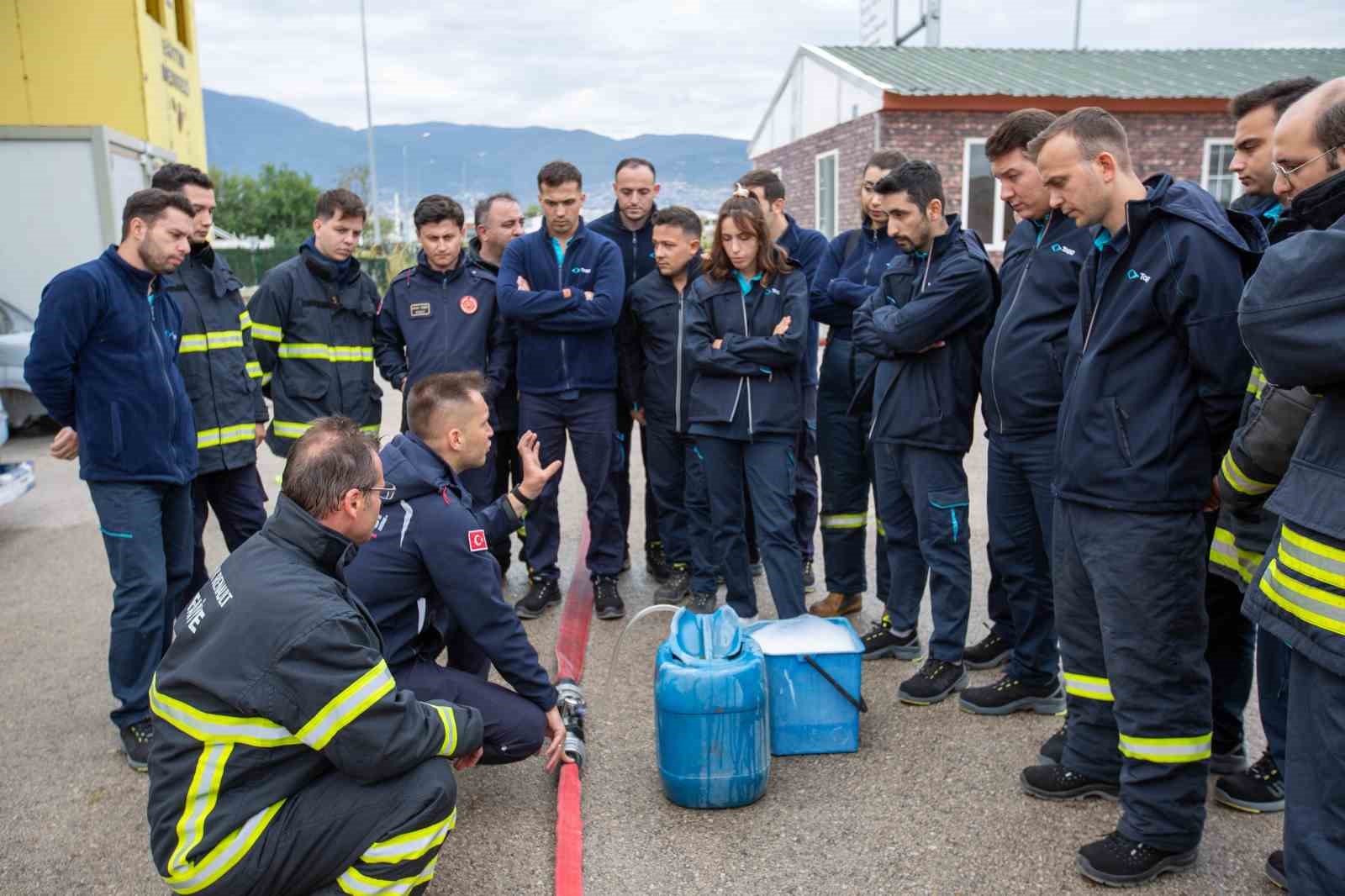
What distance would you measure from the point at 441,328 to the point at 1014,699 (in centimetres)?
339

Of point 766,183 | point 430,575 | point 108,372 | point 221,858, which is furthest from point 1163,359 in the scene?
point 108,372

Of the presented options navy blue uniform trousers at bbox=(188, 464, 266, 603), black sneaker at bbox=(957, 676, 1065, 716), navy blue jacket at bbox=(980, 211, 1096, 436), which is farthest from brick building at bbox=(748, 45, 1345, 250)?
navy blue uniform trousers at bbox=(188, 464, 266, 603)

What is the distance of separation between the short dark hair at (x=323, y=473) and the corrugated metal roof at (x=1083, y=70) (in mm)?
17526

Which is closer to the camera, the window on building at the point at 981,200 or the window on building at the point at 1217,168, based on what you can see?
the window on building at the point at 981,200

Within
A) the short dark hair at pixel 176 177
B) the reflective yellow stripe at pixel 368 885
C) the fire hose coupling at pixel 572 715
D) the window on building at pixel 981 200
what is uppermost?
the window on building at pixel 981 200

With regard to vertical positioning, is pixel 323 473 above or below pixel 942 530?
above

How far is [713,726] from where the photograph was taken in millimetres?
3646

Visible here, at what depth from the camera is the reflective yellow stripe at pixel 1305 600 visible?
87.0 inches

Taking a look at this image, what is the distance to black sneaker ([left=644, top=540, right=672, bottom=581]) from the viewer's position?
633 centimetres

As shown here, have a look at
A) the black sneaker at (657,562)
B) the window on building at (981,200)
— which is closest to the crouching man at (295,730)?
the black sneaker at (657,562)

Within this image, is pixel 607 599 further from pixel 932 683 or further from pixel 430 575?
pixel 430 575

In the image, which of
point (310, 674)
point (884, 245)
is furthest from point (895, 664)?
point (310, 674)

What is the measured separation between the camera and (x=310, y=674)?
264 centimetres

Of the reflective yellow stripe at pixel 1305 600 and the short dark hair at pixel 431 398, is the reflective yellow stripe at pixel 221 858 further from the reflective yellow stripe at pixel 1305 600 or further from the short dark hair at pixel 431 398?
the reflective yellow stripe at pixel 1305 600
